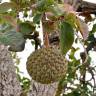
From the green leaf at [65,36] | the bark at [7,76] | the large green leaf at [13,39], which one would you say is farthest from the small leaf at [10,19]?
the bark at [7,76]

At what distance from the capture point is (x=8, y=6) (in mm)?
1027

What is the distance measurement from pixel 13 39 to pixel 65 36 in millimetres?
139

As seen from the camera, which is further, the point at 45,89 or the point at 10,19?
the point at 45,89

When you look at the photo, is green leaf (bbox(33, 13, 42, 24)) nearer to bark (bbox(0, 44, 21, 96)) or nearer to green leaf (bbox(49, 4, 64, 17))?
green leaf (bbox(49, 4, 64, 17))

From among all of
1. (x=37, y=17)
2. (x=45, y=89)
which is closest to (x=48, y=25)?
(x=37, y=17)

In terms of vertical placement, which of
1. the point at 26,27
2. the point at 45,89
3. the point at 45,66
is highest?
the point at 26,27

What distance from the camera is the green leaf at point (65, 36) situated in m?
0.93

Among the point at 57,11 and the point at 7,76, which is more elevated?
the point at 57,11

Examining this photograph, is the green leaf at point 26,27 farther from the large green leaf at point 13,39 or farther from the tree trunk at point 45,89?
the tree trunk at point 45,89

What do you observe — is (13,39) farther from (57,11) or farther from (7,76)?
(7,76)

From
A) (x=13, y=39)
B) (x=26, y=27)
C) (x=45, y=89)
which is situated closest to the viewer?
(x=13, y=39)

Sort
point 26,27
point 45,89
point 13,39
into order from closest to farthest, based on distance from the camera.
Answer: point 13,39 < point 26,27 < point 45,89

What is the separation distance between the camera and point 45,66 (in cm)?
106

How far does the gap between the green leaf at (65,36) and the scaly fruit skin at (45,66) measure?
0.14 meters
